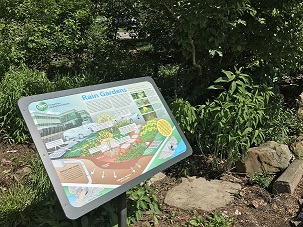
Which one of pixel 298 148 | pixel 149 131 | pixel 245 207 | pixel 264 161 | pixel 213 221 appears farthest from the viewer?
pixel 298 148

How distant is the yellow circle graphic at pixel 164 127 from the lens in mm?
3009

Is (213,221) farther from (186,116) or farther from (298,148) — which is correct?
(298,148)

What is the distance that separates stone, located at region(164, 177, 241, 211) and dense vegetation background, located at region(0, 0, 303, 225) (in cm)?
28

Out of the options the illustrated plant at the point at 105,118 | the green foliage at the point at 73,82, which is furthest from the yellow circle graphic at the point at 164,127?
the green foliage at the point at 73,82

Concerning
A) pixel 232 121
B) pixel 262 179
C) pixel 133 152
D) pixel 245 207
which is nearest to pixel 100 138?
pixel 133 152

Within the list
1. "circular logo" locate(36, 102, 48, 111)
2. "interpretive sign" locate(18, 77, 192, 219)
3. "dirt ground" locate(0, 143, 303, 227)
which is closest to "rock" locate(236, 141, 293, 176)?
"dirt ground" locate(0, 143, 303, 227)

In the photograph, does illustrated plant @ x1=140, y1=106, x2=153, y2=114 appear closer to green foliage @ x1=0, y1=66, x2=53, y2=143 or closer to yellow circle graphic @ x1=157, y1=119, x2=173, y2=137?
yellow circle graphic @ x1=157, y1=119, x2=173, y2=137

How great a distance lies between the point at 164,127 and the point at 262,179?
1.63 m

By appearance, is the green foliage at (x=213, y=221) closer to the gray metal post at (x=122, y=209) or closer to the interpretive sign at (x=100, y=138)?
the interpretive sign at (x=100, y=138)

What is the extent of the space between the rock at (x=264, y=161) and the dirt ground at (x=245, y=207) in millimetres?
154

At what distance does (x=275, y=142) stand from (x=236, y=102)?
72 cm

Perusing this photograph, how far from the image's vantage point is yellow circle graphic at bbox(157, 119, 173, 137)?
→ 3009 millimetres

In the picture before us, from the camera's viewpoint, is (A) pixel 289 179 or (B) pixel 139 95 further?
(A) pixel 289 179

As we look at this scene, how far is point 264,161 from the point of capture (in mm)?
4312
